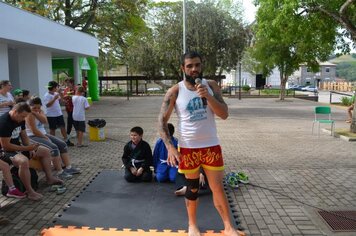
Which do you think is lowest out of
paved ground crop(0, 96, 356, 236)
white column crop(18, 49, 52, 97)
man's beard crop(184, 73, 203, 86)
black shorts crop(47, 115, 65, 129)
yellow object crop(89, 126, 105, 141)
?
paved ground crop(0, 96, 356, 236)

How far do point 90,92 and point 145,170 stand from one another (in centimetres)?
2371

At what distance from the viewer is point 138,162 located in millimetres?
5871

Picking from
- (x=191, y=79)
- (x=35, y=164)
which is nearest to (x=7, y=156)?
(x=35, y=164)

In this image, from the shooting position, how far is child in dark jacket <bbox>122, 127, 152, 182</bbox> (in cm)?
586

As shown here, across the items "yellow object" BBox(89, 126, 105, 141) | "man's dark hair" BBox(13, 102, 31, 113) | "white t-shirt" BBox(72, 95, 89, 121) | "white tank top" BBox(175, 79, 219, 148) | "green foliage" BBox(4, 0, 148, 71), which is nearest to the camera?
"white tank top" BBox(175, 79, 219, 148)

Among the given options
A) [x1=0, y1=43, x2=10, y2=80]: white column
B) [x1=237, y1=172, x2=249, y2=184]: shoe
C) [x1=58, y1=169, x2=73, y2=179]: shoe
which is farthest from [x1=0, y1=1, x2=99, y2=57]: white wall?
[x1=237, y1=172, x2=249, y2=184]: shoe

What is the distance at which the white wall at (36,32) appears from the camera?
39.5ft

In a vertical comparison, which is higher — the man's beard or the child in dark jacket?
the man's beard

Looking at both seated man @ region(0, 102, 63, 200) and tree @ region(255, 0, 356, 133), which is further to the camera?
tree @ region(255, 0, 356, 133)

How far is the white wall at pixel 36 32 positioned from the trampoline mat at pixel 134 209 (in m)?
8.65

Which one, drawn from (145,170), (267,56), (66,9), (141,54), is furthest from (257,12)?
(141,54)

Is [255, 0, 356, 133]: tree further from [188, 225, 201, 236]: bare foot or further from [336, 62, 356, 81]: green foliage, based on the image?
[336, 62, 356, 81]: green foliage

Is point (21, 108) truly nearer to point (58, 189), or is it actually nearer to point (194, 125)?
point (58, 189)

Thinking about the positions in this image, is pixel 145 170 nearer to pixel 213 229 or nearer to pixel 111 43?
pixel 213 229
